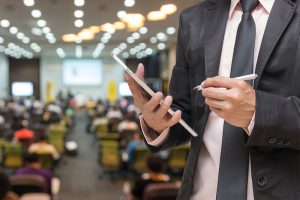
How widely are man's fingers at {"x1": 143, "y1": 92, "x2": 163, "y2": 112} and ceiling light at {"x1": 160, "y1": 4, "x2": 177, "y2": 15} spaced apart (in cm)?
98

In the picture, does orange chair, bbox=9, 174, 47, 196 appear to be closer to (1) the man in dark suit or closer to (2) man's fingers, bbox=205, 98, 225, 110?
(1) the man in dark suit

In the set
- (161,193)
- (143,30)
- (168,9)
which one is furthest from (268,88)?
(161,193)

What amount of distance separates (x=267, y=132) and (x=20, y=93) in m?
26.3

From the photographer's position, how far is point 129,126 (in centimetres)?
995

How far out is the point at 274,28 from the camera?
81cm

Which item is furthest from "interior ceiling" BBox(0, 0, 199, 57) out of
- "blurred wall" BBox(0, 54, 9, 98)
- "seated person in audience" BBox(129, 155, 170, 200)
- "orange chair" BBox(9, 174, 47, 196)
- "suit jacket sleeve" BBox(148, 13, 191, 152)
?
"blurred wall" BBox(0, 54, 9, 98)

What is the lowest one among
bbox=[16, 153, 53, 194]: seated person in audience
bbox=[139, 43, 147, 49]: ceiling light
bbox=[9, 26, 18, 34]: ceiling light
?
bbox=[16, 153, 53, 194]: seated person in audience

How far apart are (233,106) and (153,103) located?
0.21 metres

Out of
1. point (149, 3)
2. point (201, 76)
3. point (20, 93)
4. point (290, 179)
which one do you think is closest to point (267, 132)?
point (290, 179)

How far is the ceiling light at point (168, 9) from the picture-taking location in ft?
6.01

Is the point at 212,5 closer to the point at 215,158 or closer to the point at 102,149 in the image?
the point at 215,158

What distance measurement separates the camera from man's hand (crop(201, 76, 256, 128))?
0.70 m

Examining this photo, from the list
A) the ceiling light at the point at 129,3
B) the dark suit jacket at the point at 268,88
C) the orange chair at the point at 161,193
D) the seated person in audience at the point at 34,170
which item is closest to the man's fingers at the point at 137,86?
the dark suit jacket at the point at 268,88

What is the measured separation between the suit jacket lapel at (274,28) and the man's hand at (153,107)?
0.19m
